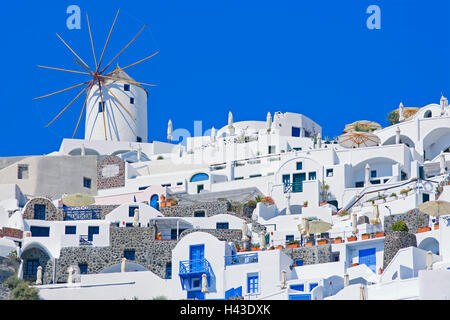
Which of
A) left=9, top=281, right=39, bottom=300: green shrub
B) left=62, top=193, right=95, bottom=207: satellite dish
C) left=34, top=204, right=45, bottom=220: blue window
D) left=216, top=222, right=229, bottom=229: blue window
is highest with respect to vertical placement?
left=62, top=193, right=95, bottom=207: satellite dish

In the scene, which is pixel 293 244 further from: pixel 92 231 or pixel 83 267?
pixel 92 231

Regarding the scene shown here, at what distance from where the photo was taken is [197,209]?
63125 mm

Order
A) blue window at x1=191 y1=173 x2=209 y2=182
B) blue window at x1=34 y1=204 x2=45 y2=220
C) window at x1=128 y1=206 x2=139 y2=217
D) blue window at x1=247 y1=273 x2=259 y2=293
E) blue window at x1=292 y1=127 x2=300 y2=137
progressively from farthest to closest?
blue window at x1=292 y1=127 x2=300 y2=137 < blue window at x1=191 y1=173 x2=209 y2=182 < blue window at x1=34 y1=204 x2=45 y2=220 < window at x1=128 y1=206 x2=139 y2=217 < blue window at x1=247 y1=273 x2=259 y2=293

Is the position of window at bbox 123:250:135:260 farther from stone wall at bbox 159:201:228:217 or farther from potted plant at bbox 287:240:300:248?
potted plant at bbox 287:240:300:248

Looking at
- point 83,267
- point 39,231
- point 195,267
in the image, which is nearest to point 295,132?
point 39,231

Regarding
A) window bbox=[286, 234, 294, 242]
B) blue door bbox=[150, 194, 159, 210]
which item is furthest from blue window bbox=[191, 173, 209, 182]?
window bbox=[286, 234, 294, 242]

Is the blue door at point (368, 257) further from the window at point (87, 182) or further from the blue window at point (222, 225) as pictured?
the window at point (87, 182)

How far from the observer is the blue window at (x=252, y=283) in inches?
1972

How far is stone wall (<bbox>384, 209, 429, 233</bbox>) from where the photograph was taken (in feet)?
179

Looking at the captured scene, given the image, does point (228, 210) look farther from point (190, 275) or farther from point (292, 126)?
point (292, 126)

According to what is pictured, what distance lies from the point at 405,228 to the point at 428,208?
1529mm

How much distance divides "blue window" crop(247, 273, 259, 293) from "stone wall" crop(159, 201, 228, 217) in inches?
491

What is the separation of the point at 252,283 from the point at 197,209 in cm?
1340

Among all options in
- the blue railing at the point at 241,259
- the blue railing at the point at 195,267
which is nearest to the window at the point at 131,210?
the blue railing at the point at 195,267
